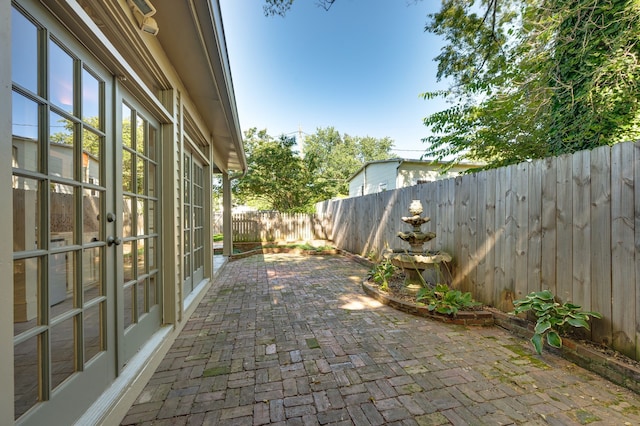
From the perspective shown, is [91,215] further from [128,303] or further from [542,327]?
[542,327]

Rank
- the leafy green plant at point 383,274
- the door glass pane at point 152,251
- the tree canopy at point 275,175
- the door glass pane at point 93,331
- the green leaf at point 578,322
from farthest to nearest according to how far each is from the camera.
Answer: the tree canopy at point 275,175 < the leafy green plant at point 383,274 < the door glass pane at point 152,251 < the green leaf at point 578,322 < the door glass pane at point 93,331

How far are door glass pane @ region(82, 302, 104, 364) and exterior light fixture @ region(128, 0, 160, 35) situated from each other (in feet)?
5.77

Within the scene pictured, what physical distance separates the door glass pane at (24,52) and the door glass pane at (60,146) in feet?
0.54

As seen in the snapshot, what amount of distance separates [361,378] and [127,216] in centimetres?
205

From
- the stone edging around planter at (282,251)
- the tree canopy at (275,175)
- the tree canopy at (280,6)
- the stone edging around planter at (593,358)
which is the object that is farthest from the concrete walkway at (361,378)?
the tree canopy at (275,175)

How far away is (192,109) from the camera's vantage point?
321cm

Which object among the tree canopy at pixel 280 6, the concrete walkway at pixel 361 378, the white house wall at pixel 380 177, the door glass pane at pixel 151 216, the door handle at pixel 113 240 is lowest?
the concrete walkway at pixel 361 378

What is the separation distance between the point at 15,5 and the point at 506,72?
6465mm

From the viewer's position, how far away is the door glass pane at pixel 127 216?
1.82 metres

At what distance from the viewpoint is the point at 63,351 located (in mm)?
1246

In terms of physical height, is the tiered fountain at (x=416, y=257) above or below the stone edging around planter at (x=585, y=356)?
above

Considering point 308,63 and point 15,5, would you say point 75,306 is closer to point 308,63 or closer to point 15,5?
point 15,5

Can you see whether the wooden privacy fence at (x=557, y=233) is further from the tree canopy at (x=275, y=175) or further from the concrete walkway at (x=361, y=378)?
the tree canopy at (x=275, y=175)

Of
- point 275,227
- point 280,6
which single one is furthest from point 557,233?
point 275,227
